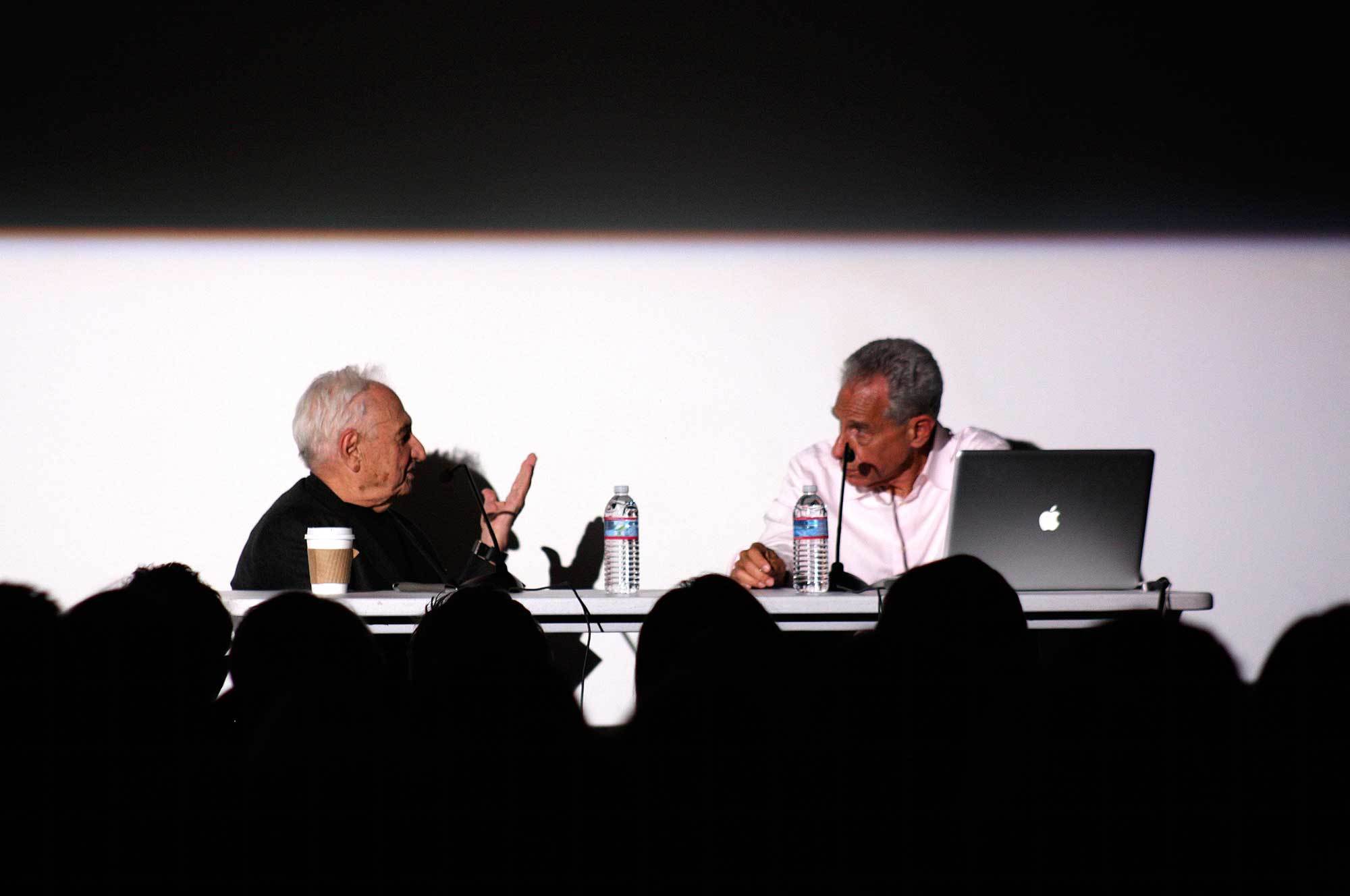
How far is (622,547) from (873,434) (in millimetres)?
851

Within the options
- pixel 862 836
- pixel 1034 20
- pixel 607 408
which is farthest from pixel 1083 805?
pixel 1034 20

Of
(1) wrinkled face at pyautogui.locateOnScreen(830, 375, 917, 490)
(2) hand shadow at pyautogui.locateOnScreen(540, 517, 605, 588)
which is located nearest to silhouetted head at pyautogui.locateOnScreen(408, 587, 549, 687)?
(1) wrinkled face at pyautogui.locateOnScreen(830, 375, 917, 490)

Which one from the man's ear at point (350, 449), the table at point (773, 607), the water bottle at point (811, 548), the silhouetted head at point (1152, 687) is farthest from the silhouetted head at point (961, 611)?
the man's ear at point (350, 449)

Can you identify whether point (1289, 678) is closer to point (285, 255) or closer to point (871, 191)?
point (871, 191)

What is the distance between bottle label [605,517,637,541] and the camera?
8.10 feet

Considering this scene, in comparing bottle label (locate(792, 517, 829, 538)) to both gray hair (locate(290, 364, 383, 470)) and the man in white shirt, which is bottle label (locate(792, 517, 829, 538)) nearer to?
the man in white shirt

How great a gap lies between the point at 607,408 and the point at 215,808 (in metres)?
2.75

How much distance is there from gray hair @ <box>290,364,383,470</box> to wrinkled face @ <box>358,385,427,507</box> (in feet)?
0.10

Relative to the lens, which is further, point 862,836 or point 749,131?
point 749,131

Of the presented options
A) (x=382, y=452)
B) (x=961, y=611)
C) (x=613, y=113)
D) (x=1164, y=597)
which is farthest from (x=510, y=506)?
(x=961, y=611)

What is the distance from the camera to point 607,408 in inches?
137

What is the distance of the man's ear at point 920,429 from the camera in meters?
2.96

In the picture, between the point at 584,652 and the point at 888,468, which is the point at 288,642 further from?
the point at 584,652

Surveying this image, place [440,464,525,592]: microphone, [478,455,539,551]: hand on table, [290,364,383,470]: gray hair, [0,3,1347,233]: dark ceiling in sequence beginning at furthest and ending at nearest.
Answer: [0,3,1347,233]: dark ceiling
[478,455,539,551]: hand on table
[290,364,383,470]: gray hair
[440,464,525,592]: microphone
